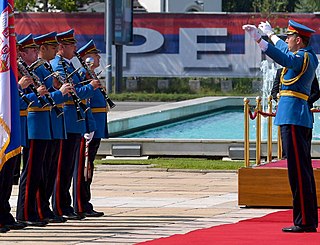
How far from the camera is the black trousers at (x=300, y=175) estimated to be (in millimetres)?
11789

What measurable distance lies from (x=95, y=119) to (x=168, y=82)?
114 ft

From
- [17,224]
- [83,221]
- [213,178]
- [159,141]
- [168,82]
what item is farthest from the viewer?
[168,82]

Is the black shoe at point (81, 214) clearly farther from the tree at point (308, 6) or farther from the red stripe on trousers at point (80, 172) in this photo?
the tree at point (308, 6)

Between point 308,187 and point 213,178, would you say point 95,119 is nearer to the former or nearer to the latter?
point 308,187

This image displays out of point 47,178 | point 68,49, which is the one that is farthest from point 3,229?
point 68,49

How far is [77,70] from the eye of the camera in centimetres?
1348

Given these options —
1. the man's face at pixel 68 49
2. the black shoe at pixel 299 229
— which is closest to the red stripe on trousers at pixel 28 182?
the man's face at pixel 68 49

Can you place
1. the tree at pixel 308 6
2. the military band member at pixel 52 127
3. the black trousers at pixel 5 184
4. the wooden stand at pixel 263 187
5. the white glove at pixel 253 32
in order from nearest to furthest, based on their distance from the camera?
the white glove at pixel 253 32, the black trousers at pixel 5 184, the military band member at pixel 52 127, the wooden stand at pixel 263 187, the tree at pixel 308 6

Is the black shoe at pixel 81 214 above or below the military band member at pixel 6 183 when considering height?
below

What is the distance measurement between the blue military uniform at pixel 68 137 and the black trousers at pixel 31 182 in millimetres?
589

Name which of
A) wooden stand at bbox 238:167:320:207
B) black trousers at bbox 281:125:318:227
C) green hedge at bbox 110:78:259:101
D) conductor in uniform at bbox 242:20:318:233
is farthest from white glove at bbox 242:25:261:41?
green hedge at bbox 110:78:259:101

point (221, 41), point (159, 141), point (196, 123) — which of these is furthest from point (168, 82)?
point (159, 141)

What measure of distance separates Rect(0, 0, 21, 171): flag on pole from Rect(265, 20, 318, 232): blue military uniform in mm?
2427

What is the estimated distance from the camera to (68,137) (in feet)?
43.8
